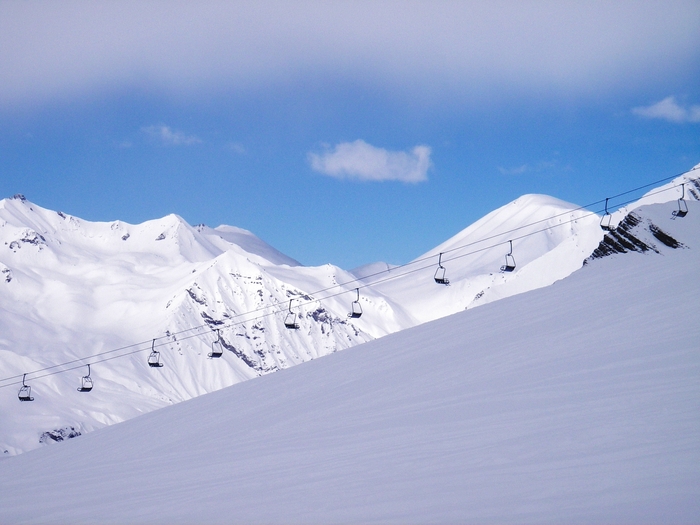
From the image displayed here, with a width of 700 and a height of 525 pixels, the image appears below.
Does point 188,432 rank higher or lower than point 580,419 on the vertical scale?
higher

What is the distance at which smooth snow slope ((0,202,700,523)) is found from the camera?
489 centimetres

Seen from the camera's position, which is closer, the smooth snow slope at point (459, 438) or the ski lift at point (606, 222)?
the smooth snow slope at point (459, 438)

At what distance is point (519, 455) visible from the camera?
5.66 metres

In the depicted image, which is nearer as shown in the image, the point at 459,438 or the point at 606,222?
the point at 459,438

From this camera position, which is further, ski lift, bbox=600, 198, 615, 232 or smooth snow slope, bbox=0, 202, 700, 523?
ski lift, bbox=600, 198, 615, 232

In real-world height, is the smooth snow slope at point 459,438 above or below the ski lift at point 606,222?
below

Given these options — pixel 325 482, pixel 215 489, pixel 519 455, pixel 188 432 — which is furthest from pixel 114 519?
pixel 188 432

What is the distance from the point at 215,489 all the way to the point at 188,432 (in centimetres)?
520

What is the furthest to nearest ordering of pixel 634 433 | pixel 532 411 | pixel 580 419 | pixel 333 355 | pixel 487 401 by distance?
pixel 333 355
pixel 487 401
pixel 532 411
pixel 580 419
pixel 634 433

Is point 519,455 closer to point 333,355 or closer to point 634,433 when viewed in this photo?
point 634,433

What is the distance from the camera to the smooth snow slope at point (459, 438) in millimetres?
4887

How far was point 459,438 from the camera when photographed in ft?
21.9

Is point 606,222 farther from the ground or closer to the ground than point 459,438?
farther from the ground

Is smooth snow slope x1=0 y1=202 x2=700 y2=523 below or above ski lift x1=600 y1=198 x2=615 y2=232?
below
